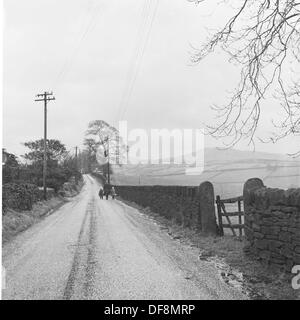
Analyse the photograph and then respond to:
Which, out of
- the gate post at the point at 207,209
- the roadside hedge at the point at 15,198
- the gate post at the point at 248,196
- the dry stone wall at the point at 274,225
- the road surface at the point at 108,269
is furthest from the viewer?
the roadside hedge at the point at 15,198

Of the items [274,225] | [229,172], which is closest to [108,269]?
[274,225]

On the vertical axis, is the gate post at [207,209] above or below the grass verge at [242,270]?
above

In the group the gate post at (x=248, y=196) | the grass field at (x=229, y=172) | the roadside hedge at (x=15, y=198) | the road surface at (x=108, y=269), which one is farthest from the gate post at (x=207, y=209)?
the grass field at (x=229, y=172)

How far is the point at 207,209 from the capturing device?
13094mm

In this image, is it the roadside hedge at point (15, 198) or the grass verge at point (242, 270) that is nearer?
the grass verge at point (242, 270)

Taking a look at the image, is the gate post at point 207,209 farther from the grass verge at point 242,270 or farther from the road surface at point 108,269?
the road surface at point 108,269

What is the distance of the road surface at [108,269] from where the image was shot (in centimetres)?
662

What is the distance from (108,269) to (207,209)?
535 centimetres

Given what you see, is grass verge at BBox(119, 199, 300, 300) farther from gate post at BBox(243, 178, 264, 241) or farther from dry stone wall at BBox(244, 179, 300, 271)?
gate post at BBox(243, 178, 264, 241)

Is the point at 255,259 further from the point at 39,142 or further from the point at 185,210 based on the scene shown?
the point at 39,142

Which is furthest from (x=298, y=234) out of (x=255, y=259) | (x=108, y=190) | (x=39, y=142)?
(x=39, y=142)

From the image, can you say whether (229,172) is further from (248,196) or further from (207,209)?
(248,196)

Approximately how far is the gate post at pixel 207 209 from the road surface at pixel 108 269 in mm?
959
